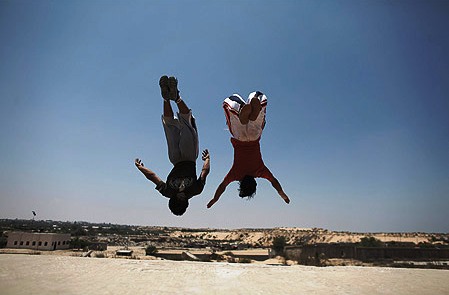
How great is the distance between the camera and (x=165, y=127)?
230 inches

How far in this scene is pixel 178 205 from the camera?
5.21m

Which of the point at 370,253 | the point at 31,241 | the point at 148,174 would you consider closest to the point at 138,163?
the point at 148,174

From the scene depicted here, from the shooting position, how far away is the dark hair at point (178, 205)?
5.18 meters

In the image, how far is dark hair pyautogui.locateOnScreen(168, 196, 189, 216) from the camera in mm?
5183

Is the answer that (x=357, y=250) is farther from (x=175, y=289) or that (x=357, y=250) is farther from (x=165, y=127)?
(x=165, y=127)

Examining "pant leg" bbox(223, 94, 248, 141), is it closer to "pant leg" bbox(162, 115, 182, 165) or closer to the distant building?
"pant leg" bbox(162, 115, 182, 165)

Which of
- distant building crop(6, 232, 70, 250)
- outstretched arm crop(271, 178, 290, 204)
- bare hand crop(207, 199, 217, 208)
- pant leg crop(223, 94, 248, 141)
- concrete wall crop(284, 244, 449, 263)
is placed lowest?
distant building crop(6, 232, 70, 250)

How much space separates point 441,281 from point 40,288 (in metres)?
13.4

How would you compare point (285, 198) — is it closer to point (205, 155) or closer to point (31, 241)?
point (205, 155)

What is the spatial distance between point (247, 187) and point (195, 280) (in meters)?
6.55

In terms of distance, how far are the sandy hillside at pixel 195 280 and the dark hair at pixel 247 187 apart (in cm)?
461

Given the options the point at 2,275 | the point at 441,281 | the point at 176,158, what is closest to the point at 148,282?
the point at 2,275

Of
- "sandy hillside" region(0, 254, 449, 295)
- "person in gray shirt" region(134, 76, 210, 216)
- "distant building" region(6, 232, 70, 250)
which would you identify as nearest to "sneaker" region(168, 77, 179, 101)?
"person in gray shirt" region(134, 76, 210, 216)

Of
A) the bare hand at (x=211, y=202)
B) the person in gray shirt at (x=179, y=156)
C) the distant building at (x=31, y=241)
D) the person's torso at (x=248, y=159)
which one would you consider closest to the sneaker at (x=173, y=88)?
the person in gray shirt at (x=179, y=156)
